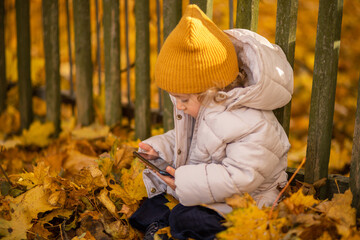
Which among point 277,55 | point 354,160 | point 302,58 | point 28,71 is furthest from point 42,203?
point 302,58

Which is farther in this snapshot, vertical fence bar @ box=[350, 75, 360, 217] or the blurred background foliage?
the blurred background foliage

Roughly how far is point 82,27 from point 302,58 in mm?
1803

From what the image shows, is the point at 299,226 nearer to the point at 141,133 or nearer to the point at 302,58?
the point at 141,133

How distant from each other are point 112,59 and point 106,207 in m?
1.23

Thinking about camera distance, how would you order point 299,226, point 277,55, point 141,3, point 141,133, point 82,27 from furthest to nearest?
point 82,27, point 141,133, point 141,3, point 277,55, point 299,226

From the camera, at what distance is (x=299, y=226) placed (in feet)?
4.67

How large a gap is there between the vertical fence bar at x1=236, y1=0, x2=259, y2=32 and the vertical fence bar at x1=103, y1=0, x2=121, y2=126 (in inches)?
40.3

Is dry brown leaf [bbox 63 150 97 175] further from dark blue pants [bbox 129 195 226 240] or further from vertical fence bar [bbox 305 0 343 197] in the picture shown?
vertical fence bar [bbox 305 0 343 197]

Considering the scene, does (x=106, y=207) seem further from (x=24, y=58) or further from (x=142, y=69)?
(x=24, y=58)

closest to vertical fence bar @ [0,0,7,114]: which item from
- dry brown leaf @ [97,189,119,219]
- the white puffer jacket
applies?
dry brown leaf @ [97,189,119,219]

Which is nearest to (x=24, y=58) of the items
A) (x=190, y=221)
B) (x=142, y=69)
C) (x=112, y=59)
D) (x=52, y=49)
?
(x=52, y=49)

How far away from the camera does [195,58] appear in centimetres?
157

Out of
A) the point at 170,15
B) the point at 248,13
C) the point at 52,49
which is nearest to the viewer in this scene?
the point at 248,13

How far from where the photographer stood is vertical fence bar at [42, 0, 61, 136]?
3029mm
